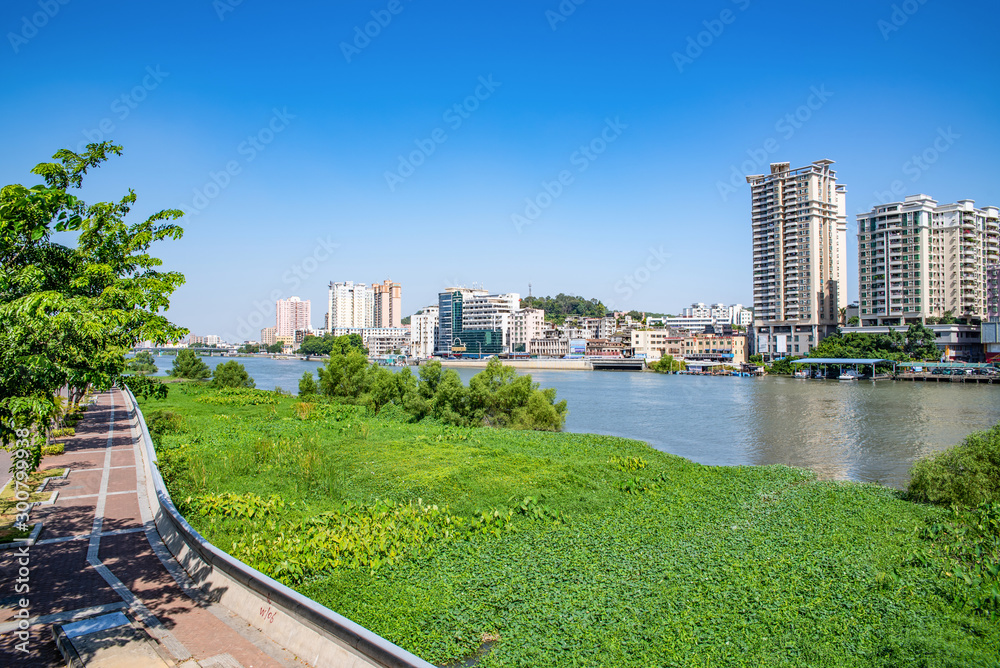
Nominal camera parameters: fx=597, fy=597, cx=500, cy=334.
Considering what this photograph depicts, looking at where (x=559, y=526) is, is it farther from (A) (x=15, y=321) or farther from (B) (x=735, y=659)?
(A) (x=15, y=321)

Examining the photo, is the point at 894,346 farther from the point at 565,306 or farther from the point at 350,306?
the point at 350,306

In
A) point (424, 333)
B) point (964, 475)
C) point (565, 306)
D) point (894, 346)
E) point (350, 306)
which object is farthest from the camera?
point (350, 306)

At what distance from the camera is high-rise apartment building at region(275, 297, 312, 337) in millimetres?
177750

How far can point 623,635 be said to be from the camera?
20.3 feet

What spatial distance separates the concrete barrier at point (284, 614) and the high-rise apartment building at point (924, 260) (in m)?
77.4

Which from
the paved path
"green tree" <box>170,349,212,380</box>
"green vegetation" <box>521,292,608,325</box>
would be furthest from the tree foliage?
"green vegetation" <box>521,292,608,325</box>

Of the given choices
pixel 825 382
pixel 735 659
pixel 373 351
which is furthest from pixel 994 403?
pixel 373 351

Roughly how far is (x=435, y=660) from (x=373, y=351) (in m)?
138

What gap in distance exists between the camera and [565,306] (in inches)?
5709

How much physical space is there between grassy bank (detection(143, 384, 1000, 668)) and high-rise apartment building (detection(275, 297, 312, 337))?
17192cm

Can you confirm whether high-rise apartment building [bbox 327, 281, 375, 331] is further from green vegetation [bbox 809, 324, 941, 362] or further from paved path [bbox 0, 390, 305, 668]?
paved path [bbox 0, 390, 305, 668]

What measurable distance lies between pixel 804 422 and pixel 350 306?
152261 millimetres

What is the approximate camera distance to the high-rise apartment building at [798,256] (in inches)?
2894

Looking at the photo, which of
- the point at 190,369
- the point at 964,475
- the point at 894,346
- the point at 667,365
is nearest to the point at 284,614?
the point at 964,475
